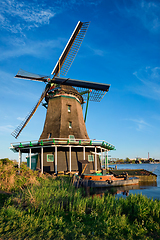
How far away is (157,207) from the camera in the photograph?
6.84 meters

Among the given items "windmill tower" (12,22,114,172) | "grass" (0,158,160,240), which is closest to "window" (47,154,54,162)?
"windmill tower" (12,22,114,172)

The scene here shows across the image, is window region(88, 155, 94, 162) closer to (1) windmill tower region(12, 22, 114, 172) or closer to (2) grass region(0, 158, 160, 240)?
(1) windmill tower region(12, 22, 114, 172)

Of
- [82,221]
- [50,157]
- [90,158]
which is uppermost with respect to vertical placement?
[50,157]

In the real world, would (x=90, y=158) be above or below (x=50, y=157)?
below

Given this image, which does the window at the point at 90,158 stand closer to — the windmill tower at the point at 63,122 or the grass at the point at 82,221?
the windmill tower at the point at 63,122

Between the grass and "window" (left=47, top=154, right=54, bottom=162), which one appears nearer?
the grass

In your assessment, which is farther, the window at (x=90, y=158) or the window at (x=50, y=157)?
the window at (x=90, y=158)

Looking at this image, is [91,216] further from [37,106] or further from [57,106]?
[37,106]

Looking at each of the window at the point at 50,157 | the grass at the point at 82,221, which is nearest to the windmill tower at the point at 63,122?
the window at the point at 50,157

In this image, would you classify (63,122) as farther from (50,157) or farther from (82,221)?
(82,221)

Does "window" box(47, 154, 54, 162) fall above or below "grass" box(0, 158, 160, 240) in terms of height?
above

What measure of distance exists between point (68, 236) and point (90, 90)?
2316 cm

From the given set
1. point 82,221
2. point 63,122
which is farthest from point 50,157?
point 82,221

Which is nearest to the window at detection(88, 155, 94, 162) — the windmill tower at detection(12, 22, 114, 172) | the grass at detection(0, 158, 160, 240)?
the windmill tower at detection(12, 22, 114, 172)
